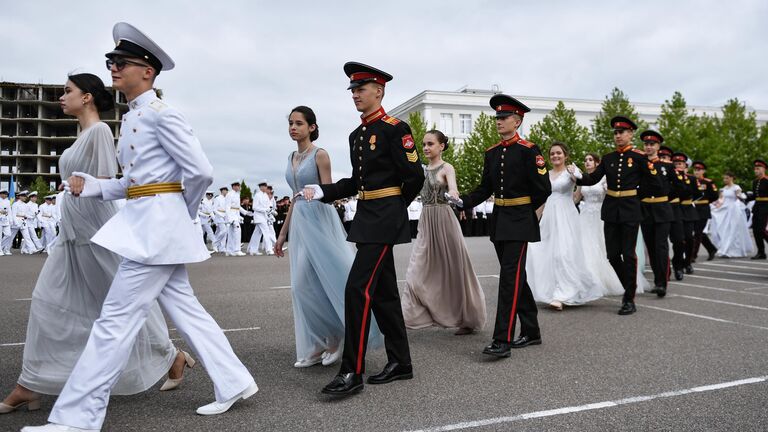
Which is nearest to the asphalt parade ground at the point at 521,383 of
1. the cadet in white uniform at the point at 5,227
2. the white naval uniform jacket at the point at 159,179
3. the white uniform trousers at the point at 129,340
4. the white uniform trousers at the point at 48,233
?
the white uniform trousers at the point at 129,340

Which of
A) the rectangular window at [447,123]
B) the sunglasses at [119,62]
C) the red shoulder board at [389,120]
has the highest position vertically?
the rectangular window at [447,123]

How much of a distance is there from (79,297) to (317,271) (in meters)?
1.71

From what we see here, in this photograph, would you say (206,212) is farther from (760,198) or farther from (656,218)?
(760,198)

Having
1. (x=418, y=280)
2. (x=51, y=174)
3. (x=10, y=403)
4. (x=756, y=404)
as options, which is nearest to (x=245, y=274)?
(x=418, y=280)

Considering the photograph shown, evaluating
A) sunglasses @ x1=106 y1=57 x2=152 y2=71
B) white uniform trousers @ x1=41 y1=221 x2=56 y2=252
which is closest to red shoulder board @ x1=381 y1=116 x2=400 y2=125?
sunglasses @ x1=106 y1=57 x2=152 y2=71

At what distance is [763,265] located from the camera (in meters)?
13.6

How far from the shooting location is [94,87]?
4.39 m

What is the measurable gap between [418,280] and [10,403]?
12.3ft

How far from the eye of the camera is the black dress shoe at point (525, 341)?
557 centimetres

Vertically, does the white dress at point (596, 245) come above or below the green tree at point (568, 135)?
below

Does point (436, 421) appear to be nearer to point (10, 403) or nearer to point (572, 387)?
point (572, 387)

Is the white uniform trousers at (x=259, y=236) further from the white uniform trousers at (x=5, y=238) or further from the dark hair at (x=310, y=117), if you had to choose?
the dark hair at (x=310, y=117)

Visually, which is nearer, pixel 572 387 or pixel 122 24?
pixel 122 24

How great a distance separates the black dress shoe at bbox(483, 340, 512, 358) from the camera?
508 cm
